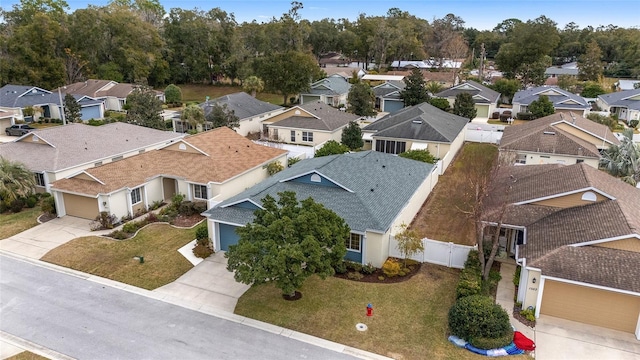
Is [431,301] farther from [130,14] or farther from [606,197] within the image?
[130,14]

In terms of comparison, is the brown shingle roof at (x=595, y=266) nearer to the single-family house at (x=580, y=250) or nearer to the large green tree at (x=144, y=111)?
the single-family house at (x=580, y=250)

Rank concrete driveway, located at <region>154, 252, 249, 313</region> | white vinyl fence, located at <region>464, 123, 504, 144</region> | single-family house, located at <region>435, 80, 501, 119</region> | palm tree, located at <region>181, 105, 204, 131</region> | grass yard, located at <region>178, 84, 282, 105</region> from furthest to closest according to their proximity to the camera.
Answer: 1. grass yard, located at <region>178, 84, 282, 105</region>
2. single-family house, located at <region>435, 80, 501, 119</region>
3. palm tree, located at <region>181, 105, 204, 131</region>
4. white vinyl fence, located at <region>464, 123, 504, 144</region>
5. concrete driveway, located at <region>154, 252, 249, 313</region>

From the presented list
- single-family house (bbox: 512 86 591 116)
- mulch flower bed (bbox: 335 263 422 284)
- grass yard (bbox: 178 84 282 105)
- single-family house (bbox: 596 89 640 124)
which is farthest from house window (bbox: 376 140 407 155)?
grass yard (bbox: 178 84 282 105)

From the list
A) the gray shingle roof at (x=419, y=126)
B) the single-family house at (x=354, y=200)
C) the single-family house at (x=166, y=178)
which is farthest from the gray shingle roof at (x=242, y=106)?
the single-family house at (x=354, y=200)

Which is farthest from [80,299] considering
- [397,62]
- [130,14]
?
[397,62]

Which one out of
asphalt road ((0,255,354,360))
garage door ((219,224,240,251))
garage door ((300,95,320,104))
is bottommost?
asphalt road ((0,255,354,360))

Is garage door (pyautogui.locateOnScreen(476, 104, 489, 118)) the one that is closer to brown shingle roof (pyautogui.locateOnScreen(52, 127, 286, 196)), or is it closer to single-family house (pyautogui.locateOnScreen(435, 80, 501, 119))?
single-family house (pyautogui.locateOnScreen(435, 80, 501, 119))

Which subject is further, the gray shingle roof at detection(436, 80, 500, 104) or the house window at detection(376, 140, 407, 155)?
the gray shingle roof at detection(436, 80, 500, 104)
